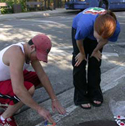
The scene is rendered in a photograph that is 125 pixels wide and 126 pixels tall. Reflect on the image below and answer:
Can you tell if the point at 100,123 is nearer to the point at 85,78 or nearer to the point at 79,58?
the point at 85,78

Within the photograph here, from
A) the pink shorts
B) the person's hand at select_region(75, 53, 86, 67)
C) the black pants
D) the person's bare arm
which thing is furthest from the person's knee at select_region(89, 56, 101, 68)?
the person's bare arm

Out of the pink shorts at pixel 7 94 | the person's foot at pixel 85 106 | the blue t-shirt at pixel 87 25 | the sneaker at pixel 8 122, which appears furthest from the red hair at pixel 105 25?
the sneaker at pixel 8 122

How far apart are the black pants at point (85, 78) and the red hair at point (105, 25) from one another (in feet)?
1.60

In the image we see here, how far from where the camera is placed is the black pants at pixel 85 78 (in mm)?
2833

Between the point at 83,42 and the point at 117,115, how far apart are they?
0.95 m

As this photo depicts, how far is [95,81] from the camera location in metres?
3.03

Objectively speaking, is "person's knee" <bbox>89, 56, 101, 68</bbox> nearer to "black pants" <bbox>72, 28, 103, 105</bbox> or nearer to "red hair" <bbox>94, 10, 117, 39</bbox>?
"black pants" <bbox>72, 28, 103, 105</bbox>

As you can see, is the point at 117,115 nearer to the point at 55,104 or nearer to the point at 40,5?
the point at 55,104

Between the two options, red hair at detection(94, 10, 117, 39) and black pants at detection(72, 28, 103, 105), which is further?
black pants at detection(72, 28, 103, 105)

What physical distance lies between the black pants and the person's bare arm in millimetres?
864

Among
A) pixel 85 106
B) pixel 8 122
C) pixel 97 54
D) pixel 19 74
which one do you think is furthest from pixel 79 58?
pixel 8 122

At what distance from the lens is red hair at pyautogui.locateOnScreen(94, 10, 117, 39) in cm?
222

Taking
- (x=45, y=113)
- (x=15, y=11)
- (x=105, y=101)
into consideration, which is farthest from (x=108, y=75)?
(x=15, y=11)

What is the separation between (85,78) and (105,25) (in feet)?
3.13
